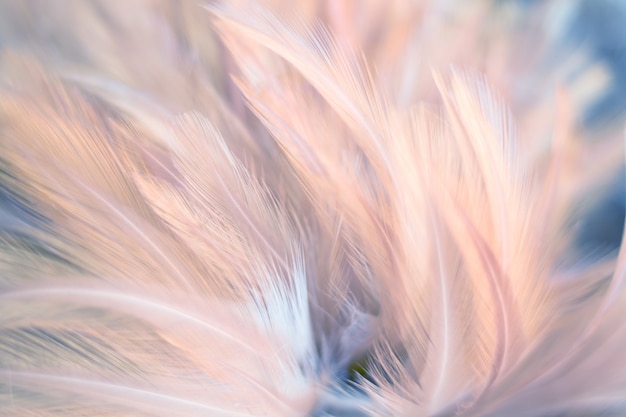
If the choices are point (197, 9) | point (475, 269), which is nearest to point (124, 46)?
point (197, 9)

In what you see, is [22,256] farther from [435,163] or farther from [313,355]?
[435,163]

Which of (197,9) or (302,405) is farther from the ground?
(197,9)

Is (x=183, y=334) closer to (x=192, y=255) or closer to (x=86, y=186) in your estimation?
(x=192, y=255)

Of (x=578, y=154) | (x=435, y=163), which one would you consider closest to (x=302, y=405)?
(x=435, y=163)

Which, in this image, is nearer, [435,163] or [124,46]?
[435,163]

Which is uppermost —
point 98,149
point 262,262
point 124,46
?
point 124,46

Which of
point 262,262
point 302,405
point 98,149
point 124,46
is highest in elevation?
point 124,46
